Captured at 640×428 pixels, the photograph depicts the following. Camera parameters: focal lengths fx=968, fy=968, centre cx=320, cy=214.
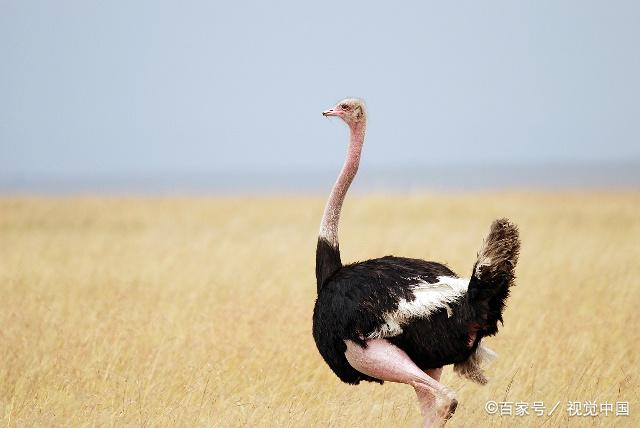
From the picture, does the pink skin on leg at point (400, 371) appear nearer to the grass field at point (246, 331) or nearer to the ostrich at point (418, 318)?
the ostrich at point (418, 318)

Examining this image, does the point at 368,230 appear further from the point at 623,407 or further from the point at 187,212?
the point at 623,407

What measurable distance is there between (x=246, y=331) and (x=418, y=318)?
3.29 m

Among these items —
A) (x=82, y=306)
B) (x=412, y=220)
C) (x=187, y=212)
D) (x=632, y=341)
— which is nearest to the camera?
(x=632, y=341)

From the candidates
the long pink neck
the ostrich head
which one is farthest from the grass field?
the ostrich head

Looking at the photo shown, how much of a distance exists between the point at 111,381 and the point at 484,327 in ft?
9.80

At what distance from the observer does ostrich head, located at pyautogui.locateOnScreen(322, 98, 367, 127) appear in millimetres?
6062

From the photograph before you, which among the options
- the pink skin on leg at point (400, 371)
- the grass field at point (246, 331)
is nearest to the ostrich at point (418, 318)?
the pink skin on leg at point (400, 371)

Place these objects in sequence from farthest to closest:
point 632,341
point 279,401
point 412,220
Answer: point 412,220, point 632,341, point 279,401

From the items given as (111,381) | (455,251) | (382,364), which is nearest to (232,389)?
(111,381)

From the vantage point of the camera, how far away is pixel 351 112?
6.07m

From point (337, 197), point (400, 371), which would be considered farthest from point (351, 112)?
point (400, 371)

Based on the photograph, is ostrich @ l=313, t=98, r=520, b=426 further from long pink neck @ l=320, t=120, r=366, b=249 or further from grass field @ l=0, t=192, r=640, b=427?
grass field @ l=0, t=192, r=640, b=427

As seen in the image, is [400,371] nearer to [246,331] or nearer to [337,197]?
[337,197]

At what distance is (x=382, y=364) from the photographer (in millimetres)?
5203
